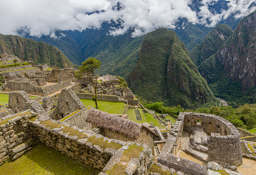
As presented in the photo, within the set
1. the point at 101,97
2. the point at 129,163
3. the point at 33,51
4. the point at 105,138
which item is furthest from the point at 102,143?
the point at 33,51

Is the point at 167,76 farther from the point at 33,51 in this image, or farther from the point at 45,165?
the point at 33,51

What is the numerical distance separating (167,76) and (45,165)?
538 feet

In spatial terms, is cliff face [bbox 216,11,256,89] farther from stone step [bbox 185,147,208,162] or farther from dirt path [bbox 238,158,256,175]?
stone step [bbox 185,147,208,162]

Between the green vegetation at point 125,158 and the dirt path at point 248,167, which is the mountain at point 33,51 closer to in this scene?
the dirt path at point 248,167

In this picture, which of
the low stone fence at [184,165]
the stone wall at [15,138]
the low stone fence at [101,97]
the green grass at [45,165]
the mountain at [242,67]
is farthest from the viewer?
the mountain at [242,67]

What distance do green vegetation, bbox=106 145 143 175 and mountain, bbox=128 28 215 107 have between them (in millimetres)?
116553

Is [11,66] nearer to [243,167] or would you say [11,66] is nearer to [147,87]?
[243,167]

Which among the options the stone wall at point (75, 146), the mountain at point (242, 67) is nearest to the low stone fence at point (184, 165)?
the stone wall at point (75, 146)

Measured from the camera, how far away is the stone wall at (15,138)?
449 centimetres

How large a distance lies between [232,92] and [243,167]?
20166 cm

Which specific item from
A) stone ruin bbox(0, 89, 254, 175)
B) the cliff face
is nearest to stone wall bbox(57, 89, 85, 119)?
stone ruin bbox(0, 89, 254, 175)

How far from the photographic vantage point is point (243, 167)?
753 cm

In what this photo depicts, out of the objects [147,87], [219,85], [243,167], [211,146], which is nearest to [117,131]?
[211,146]

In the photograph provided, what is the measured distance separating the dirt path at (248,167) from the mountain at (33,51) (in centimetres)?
18226
